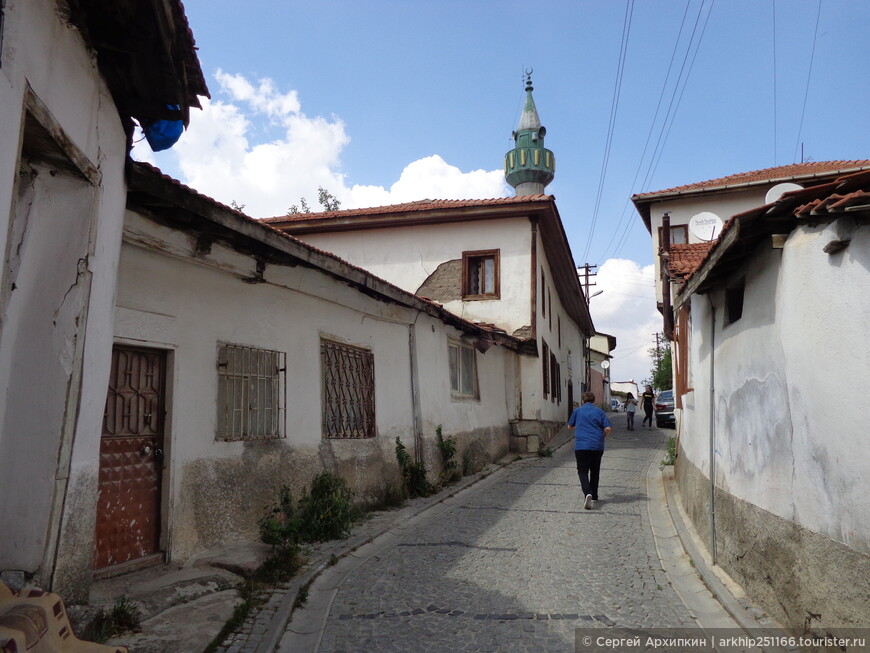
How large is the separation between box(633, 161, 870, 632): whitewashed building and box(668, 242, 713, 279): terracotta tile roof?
79 cm

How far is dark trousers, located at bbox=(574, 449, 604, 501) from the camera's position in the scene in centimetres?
917

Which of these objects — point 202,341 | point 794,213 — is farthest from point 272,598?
point 794,213

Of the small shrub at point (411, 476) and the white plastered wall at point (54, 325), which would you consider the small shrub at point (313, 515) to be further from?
the white plastered wall at point (54, 325)

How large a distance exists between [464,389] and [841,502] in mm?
9887

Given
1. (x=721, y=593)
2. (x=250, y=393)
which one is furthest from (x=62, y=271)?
(x=721, y=593)

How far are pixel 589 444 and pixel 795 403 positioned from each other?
517cm

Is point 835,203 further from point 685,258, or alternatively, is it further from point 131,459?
point 131,459

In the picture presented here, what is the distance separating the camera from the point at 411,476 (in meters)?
9.72

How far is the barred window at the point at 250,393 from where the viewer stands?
20.5 ft

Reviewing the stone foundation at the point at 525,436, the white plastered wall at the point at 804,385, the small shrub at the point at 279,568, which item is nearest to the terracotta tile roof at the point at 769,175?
the stone foundation at the point at 525,436

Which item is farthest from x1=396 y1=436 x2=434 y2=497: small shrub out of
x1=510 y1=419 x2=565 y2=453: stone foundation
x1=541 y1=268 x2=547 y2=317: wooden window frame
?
x1=541 y1=268 x2=547 y2=317: wooden window frame

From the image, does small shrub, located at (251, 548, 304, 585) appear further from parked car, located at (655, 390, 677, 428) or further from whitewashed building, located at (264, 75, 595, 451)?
parked car, located at (655, 390, 677, 428)

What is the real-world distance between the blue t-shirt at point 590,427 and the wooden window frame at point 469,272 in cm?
706

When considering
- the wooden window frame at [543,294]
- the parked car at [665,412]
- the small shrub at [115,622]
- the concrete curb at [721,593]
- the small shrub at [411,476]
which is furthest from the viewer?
the parked car at [665,412]
